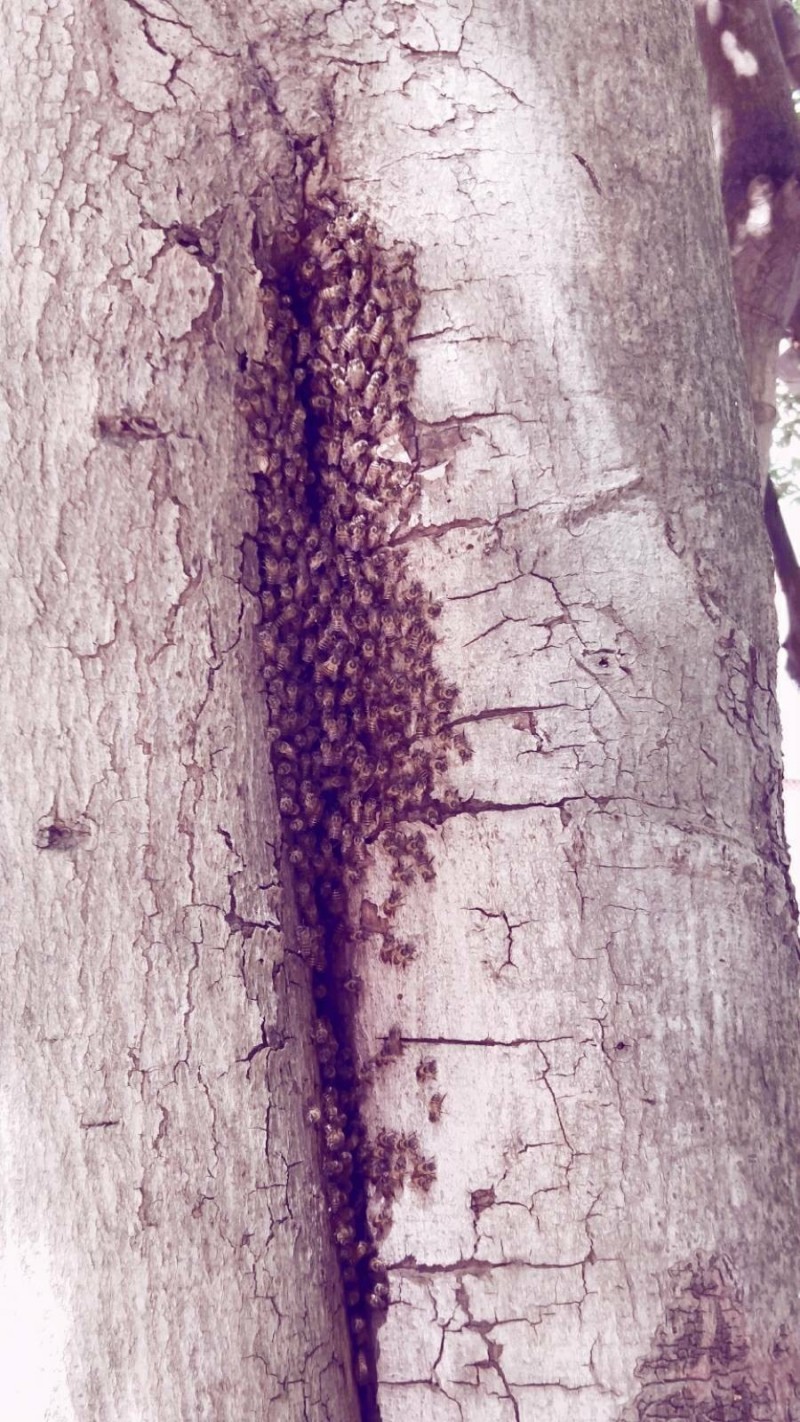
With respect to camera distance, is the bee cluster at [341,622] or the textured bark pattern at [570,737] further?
the bee cluster at [341,622]

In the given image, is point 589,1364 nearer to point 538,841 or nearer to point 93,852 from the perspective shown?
point 538,841

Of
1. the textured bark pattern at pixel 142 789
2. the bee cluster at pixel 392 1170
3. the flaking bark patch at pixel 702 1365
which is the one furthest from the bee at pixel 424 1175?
the flaking bark patch at pixel 702 1365

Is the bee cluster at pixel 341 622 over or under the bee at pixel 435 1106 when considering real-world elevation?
over

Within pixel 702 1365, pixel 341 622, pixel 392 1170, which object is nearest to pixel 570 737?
pixel 341 622

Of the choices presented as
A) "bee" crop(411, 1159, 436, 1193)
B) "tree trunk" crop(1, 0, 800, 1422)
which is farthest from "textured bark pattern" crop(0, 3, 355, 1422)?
"bee" crop(411, 1159, 436, 1193)

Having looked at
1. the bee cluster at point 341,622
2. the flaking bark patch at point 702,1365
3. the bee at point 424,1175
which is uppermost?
the bee cluster at point 341,622

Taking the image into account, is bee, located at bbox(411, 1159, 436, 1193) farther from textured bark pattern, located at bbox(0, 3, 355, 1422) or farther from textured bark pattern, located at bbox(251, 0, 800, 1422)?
textured bark pattern, located at bbox(0, 3, 355, 1422)

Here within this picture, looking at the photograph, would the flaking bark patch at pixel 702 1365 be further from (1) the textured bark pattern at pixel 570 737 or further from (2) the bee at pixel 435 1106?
(2) the bee at pixel 435 1106

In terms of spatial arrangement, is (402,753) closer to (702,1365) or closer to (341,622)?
(341,622)
